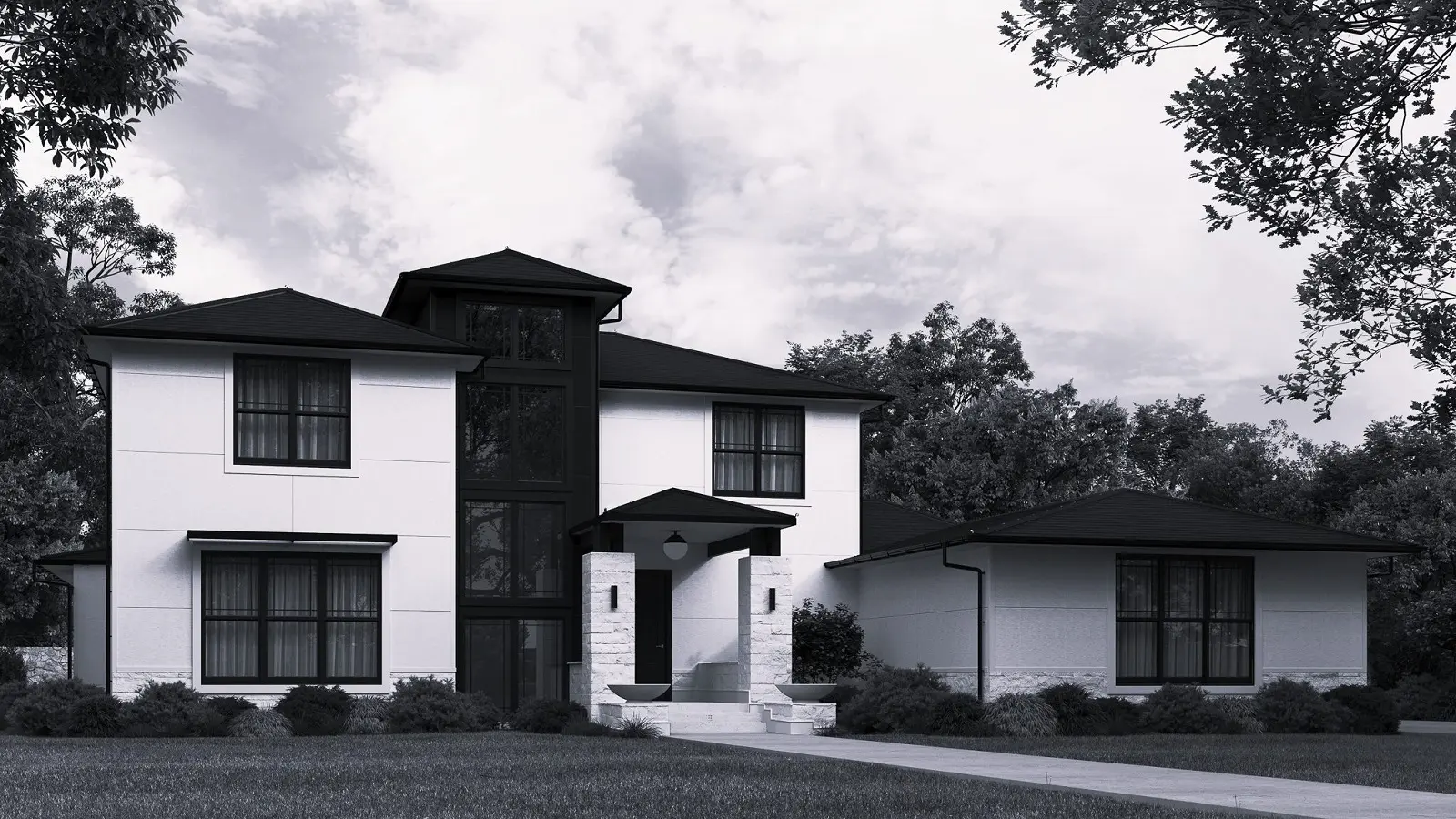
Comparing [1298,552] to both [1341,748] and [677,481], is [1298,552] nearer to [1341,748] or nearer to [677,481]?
[1341,748]

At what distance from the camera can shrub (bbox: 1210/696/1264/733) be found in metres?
23.3

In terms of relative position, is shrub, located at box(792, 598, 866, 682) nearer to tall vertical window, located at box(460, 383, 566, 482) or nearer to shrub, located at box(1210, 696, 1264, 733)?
tall vertical window, located at box(460, 383, 566, 482)

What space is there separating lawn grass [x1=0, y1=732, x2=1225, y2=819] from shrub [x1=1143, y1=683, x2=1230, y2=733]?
8.61 m

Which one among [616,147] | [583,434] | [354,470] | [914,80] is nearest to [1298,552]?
[914,80]

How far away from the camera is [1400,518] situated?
36438 millimetres

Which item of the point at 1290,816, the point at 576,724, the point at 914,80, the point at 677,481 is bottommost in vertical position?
the point at 576,724

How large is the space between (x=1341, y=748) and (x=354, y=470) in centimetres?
1533

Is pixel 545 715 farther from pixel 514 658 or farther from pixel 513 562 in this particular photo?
pixel 513 562

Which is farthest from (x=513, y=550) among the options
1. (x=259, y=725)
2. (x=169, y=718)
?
(x=169, y=718)

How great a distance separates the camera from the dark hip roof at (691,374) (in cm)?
2845

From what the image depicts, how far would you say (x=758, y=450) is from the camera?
29250mm

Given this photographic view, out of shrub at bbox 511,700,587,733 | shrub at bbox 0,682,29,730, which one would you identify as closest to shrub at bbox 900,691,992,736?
shrub at bbox 511,700,587,733

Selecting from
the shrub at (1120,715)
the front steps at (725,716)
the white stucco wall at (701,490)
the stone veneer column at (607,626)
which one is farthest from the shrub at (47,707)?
the shrub at (1120,715)

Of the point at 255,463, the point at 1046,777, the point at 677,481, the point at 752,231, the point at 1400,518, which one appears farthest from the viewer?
the point at 752,231
